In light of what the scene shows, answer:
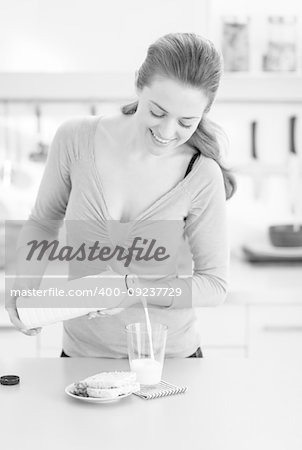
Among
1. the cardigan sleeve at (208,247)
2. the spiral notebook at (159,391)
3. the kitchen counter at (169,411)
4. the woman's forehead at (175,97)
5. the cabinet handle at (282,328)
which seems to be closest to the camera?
the kitchen counter at (169,411)

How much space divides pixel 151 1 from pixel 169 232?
1.27 meters

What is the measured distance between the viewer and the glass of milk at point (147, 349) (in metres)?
1.48

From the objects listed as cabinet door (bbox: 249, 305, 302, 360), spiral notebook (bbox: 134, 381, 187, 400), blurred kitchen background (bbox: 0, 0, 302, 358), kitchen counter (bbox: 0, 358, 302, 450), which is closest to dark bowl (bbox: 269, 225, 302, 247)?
blurred kitchen background (bbox: 0, 0, 302, 358)

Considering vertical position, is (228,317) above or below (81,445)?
below

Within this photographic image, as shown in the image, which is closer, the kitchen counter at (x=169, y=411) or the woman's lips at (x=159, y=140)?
the kitchen counter at (x=169, y=411)

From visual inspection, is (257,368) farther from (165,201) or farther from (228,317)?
(228,317)

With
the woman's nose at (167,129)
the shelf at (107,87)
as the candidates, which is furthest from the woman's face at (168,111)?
the shelf at (107,87)

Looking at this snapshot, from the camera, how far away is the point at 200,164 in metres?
1.81

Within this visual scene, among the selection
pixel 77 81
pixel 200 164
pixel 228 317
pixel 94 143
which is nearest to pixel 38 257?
pixel 94 143

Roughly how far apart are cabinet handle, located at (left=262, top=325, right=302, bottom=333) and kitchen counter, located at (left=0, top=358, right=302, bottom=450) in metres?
0.95

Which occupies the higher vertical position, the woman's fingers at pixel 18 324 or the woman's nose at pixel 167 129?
the woman's nose at pixel 167 129

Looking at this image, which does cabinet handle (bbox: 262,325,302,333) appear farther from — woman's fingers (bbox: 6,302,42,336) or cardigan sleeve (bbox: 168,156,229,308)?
woman's fingers (bbox: 6,302,42,336)

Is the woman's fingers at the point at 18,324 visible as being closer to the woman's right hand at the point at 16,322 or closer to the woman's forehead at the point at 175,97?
the woman's right hand at the point at 16,322

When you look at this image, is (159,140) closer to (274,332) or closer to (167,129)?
(167,129)
